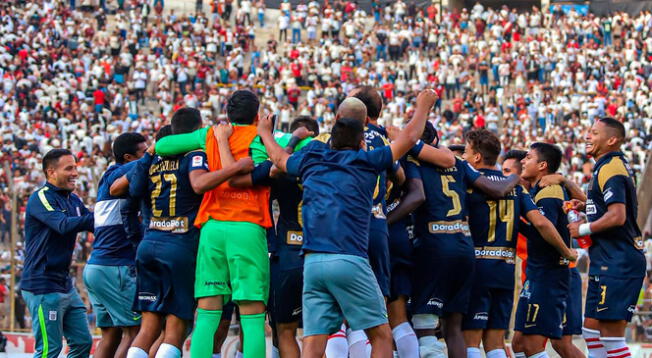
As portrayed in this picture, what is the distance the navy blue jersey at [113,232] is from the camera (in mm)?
9953

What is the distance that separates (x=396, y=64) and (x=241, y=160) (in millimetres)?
33256

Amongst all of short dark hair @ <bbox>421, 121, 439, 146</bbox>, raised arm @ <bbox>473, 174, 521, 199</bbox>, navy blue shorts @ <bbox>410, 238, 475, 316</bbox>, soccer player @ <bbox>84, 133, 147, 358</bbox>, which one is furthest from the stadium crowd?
navy blue shorts @ <bbox>410, 238, 475, 316</bbox>

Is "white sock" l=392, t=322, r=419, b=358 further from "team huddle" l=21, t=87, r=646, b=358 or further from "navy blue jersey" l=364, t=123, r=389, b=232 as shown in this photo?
"navy blue jersey" l=364, t=123, r=389, b=232

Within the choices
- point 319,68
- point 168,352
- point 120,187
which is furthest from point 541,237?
point 319,68

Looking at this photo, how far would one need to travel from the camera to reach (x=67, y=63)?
37969 millimetres

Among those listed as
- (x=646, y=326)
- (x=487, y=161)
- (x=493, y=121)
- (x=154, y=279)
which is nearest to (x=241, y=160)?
(x=154, y=279)

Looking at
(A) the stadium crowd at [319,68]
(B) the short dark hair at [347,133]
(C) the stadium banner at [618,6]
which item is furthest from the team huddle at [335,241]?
(C) the stadium banner at [618,6]

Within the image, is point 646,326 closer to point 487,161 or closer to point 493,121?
point 487,161

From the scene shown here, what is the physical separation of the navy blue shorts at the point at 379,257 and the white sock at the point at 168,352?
5.55 feet

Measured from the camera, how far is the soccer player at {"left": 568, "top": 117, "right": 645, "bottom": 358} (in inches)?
379

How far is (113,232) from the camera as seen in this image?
10031mm

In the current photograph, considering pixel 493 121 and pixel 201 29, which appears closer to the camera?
pixel 493 121

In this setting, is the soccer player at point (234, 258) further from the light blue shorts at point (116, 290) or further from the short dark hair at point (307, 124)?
the light blue shorts at point (116, 290)

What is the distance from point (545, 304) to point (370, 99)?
2685 millimetres
